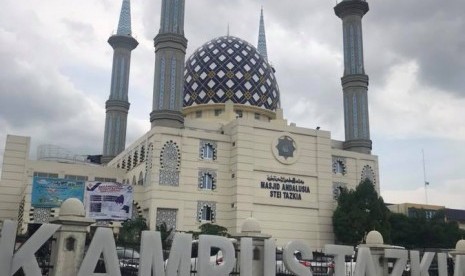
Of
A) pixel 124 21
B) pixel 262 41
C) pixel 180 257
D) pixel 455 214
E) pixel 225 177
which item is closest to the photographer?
pixel 180 257

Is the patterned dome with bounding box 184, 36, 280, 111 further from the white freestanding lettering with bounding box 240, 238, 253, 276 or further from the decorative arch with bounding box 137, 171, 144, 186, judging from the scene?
the white freestanding lettering with bounding box 240, 238, 253, 276

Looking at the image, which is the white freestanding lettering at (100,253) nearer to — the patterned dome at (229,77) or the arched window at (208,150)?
the arched window at (208,150)

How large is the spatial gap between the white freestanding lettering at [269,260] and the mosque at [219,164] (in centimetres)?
1489

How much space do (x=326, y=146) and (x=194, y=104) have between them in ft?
29.4

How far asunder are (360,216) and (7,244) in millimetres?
21427

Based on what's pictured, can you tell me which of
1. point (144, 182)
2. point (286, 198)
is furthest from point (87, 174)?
point (286, 198)

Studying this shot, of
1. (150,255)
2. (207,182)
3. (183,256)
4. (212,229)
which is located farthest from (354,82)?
(150,255)

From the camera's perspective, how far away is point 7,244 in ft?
26.4

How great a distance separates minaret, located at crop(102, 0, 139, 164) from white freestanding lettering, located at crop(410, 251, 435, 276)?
27.2 m

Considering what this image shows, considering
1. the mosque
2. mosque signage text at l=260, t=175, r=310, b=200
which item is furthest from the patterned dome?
mosque signage text at l=260, t=175, r=310, b=200

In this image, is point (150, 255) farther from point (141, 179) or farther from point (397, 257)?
point (141, 179)

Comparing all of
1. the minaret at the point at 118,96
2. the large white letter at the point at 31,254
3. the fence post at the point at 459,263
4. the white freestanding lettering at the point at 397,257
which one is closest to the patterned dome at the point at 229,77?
the minaret at the point at 118,96

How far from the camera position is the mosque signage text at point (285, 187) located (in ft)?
89.7

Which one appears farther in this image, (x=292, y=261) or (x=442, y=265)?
(x=442, y=265)
